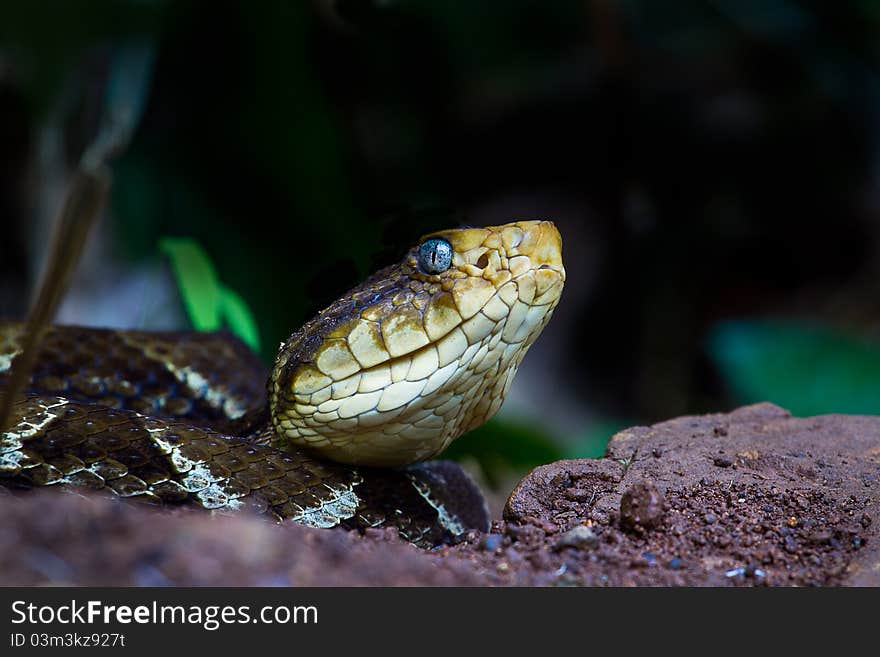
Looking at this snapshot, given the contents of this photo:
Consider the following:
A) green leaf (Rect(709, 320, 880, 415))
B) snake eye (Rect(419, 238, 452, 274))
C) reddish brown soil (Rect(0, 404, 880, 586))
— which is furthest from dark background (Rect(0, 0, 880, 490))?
reddish brown soil (Rect(0, 404, 880, 586))

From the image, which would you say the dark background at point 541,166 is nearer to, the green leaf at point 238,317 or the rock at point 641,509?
the green leaf at point 238,317

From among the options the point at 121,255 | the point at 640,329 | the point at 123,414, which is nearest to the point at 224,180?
the point at 121,255

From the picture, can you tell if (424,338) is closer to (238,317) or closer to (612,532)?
(612,532)

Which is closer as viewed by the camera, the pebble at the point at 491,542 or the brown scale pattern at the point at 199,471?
the pebble at the point at 491,542

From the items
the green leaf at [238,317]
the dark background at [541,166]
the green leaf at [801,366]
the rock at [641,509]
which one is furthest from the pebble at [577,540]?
the green leaf at [801,366]

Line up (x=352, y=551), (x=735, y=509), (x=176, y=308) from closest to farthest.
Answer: (x=352, y=551), (x=735, y=509), (x=176, y=308)
